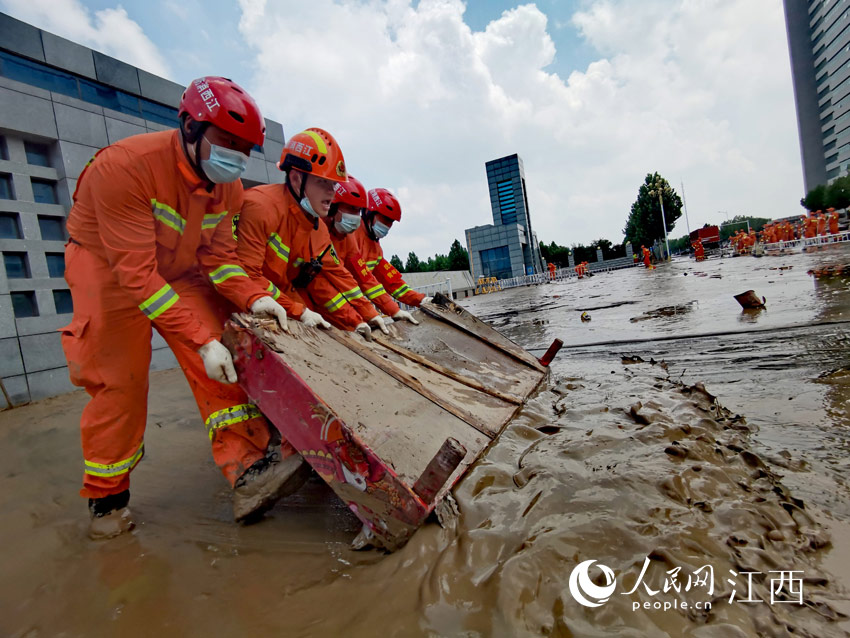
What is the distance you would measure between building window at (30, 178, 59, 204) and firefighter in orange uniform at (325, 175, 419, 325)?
3.91 meters

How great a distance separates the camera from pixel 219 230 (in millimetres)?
2408

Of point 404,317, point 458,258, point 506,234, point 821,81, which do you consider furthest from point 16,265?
point 821,81

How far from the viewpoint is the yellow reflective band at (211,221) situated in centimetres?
227

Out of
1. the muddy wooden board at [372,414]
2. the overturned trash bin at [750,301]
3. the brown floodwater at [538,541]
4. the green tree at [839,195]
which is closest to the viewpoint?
the brown floodwater at [538,541]

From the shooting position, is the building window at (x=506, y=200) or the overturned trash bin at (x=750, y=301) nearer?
the overturned trash bin at (x=750, y=301)

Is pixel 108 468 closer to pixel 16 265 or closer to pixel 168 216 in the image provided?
pixel 168 216

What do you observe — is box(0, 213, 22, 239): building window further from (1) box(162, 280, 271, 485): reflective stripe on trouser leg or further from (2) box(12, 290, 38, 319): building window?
(1) box(162, 280, 271, 485): reflective stripe on trouser leg

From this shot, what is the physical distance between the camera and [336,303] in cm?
338

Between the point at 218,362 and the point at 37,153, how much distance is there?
18.2 ft

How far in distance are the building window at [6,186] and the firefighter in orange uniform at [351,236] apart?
13.1 ft

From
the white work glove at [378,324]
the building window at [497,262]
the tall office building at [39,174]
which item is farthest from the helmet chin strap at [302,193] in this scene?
the building window at [497,262]

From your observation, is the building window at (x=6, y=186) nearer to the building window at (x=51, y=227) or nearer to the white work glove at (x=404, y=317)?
the building window at (x=51, y=227)

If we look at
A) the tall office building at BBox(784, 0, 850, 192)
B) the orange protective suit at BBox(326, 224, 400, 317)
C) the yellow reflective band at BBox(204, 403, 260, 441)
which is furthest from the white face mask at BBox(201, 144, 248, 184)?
the tall office building at BBox(784, 0, 850, 192)

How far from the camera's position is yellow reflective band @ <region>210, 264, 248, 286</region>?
231 centimetres
